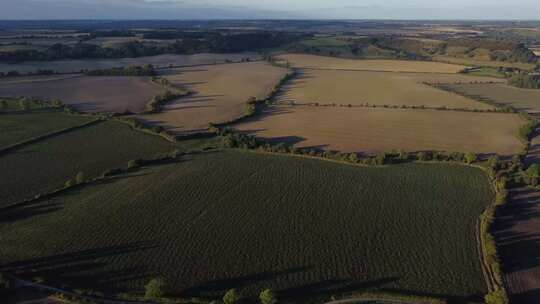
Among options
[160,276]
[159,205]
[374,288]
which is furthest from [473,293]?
[159,205]

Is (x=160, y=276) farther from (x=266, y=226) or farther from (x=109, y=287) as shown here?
(x=266, y=226)

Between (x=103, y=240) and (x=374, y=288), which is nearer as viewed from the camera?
(x=374, y=288)

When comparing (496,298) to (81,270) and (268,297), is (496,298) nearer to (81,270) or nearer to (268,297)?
(268,297)

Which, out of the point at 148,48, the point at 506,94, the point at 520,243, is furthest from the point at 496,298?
the point at 148,48

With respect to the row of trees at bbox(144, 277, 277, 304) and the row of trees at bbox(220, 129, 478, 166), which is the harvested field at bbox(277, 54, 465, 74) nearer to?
the row of trees at bbox(220, 129, 478, 166)

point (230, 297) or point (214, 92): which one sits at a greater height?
point (214, 92)

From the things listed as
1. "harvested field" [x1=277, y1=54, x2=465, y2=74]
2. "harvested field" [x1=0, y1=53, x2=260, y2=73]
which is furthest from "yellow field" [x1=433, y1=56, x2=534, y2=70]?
"harvested field" [x1=0, y1=53, x2=260, y2=73]

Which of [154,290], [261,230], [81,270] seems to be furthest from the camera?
[261,230]
